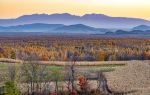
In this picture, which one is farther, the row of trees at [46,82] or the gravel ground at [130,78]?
the gravel ground at [130,78]

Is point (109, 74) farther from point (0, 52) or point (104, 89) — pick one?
point (0, 52)

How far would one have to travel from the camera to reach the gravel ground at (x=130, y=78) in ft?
240

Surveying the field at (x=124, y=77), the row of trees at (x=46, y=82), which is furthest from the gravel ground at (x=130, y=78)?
the row of trees at (x=46, y=82)

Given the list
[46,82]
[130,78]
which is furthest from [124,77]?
[46,82]

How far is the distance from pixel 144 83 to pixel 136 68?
1429cm

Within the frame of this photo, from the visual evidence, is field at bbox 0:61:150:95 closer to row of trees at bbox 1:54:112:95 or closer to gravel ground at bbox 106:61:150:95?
gravel ground at bbox 106:61:150:95

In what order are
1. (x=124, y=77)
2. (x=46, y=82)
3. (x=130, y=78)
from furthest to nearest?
(x=124, y=77)
(x=130, y=78)
(x=46, y=82)

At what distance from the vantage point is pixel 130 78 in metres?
81.2

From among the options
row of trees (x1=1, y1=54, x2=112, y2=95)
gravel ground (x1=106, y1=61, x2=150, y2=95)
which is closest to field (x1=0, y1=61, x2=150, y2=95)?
gravel ground (x1=106, y1=61, x2=150, y2=95)

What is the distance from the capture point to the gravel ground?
7319cm

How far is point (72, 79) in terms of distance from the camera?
76.1m

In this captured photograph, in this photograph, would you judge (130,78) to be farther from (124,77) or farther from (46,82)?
(46,82)

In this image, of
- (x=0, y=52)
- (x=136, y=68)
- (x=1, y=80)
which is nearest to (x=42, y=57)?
(x=0, y=52)

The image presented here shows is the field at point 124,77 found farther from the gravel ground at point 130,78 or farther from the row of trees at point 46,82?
the row of trees at point 46,82
